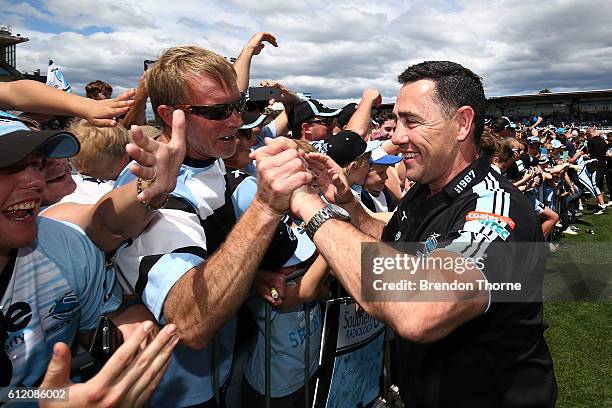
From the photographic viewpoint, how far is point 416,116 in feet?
7.67

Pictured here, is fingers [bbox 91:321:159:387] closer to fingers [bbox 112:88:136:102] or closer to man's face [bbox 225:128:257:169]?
fingers [bbox 112:88:136:102]

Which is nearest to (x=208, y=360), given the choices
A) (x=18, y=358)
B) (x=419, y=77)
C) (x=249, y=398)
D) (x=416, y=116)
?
(x=249, y=398)

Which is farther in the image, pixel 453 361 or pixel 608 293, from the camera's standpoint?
pixel 608 293

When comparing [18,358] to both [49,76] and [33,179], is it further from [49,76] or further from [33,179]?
[49,76]

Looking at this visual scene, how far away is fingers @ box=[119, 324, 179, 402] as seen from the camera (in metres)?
1.31

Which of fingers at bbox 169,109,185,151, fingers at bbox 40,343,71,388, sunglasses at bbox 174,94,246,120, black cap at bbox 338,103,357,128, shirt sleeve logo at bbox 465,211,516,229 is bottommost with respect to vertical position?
fingers at bbox 40,343,71,388

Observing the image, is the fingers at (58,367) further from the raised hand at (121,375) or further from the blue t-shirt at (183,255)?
the blue t-shirt at (183,255)

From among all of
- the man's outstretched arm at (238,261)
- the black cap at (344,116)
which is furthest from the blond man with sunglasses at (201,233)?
the black cap at (344,116)

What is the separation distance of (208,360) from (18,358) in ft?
2.73

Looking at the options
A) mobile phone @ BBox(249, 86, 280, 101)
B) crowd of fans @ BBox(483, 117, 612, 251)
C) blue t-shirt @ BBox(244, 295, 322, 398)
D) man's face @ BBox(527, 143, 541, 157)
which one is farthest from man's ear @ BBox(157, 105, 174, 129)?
man's face @ BBox(527, 143, 541, 157)

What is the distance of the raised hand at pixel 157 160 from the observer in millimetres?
1510

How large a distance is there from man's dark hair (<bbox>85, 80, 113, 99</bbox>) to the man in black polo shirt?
12.7ft

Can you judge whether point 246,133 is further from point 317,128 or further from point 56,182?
point 56,182

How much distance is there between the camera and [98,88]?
5.38 metres
